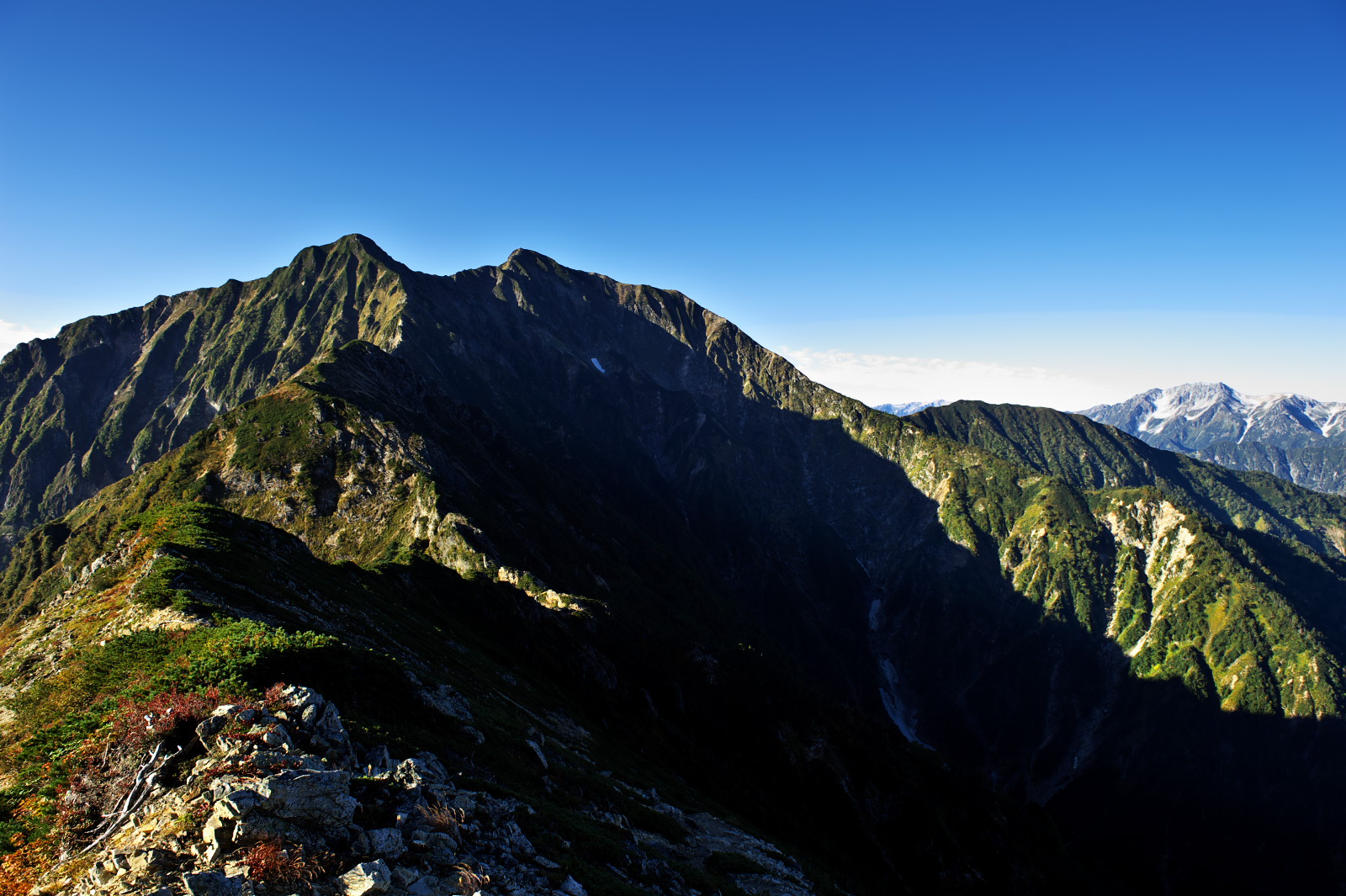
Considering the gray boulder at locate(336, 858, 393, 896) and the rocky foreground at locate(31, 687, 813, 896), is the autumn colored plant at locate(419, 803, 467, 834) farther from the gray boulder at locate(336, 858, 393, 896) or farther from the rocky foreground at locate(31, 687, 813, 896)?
the gray boulder at locate(336, 858, 393, 896)

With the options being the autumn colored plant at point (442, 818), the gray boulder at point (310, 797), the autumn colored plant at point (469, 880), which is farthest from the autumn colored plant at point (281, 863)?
the autumn colored plant at point (469, 880)

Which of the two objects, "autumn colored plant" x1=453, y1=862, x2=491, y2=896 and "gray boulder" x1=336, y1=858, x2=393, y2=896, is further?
"autumn colored plant" x1=453, y1=862, x2=491, y2=896

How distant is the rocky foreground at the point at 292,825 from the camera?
15742 millimetres

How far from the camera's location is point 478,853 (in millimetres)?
20078

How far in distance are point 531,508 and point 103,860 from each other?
138091mm

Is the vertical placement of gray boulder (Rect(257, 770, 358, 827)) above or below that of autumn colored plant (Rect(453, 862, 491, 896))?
above

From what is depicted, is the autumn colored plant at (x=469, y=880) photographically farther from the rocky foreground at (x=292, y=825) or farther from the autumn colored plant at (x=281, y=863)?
the autumn colored plant at (x=281, y=863)

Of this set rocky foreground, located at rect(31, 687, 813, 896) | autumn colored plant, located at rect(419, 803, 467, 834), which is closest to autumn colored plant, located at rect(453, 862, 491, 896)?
rocky foreground, located at rect(31, 687, 813, 896)

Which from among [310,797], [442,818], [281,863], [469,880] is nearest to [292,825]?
[310,797]

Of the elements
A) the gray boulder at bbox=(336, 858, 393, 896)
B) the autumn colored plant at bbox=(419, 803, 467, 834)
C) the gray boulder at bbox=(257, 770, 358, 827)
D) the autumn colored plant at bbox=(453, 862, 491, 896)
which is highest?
the gray boulder at bbox=(257, 770, 358, 827)

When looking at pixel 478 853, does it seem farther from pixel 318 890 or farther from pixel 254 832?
pixel 254 832

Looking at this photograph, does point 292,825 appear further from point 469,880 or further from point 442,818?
point 469,880

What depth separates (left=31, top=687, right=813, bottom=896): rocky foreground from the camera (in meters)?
15.7

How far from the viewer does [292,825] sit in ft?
55.8
